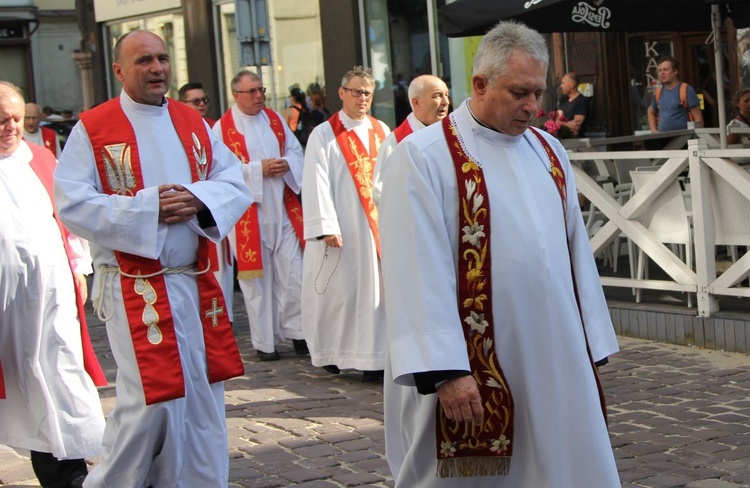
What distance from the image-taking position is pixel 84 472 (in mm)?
6109

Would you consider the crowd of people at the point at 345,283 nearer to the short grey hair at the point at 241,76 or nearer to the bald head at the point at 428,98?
the bald head at the point at 428,98

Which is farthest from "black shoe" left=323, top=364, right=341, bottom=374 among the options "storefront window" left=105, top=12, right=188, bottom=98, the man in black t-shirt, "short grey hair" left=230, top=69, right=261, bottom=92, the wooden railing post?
"storefront window" left=105, top=12, right=188, bottom=98

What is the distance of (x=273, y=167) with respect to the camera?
31.0ft

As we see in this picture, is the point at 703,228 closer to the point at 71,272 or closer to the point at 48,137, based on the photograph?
the point at 71,272

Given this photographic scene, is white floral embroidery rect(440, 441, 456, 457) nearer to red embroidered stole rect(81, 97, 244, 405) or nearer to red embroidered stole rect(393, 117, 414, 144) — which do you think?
red embroidered stole rect(81, 97, 244, 405)

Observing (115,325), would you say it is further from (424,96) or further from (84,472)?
(424,96)

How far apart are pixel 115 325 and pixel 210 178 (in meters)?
0.75

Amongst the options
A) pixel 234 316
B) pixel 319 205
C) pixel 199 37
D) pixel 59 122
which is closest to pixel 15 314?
pixel 319 205

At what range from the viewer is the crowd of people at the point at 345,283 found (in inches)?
153

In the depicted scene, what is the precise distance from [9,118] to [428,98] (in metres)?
2.62

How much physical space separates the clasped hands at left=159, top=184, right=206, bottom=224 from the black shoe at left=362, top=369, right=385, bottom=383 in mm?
3347

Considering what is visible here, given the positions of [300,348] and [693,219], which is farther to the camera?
[300,348]

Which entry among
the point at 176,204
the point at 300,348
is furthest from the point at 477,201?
→ the point at 300,348

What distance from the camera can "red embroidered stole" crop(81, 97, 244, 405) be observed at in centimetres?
514
